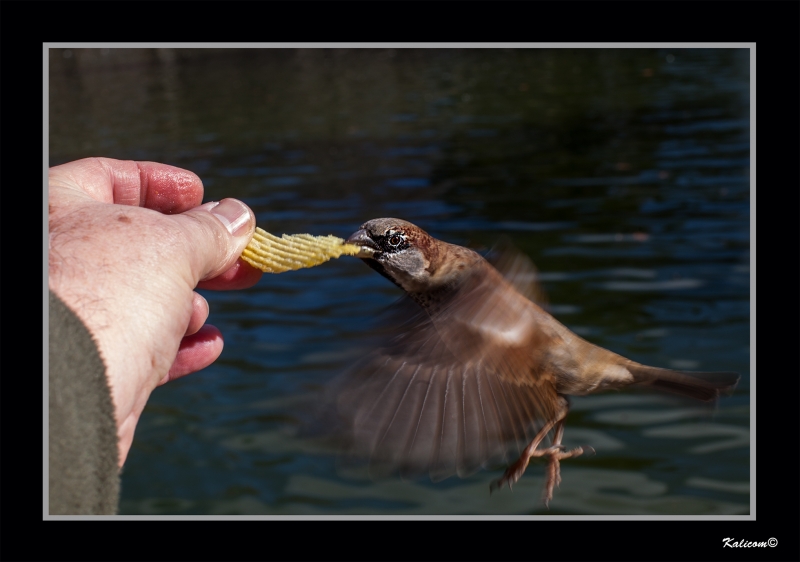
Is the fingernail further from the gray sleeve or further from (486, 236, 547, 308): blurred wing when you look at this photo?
(486, 236, 547, 308): blurred wing

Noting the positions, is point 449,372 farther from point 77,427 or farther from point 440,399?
point 77,427

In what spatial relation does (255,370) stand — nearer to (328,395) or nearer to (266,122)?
(328,395)

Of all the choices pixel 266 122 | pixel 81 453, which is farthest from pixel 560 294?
pixel 266 122

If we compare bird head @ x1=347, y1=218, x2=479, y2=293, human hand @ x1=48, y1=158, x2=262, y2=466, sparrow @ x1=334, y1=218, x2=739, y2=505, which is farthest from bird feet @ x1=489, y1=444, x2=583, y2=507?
human hand @ x1=48, y1=158, x2=262, y2=466

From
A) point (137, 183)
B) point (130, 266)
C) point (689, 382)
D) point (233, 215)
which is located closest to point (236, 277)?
point (233, 215)

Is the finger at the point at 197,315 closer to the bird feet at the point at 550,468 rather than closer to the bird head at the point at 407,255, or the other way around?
the bird head at the point at 407,255

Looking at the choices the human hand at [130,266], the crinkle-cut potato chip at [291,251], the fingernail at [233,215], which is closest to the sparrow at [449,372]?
the crinkle-cut potato chip at [291,251]
